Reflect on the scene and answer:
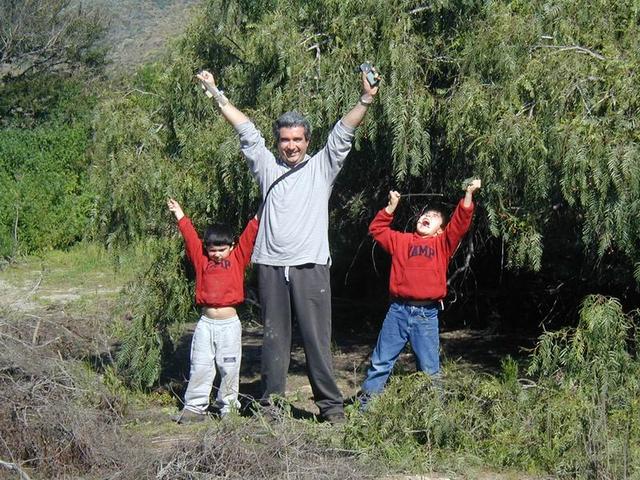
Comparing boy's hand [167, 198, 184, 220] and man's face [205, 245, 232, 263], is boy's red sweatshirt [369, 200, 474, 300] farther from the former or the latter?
boy's hand [167, 198, 184, 220]

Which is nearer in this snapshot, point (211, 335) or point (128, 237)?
point (211, 335)

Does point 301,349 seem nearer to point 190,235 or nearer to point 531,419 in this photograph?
point 190,235

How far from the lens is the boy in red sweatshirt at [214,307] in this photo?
6.67 meters

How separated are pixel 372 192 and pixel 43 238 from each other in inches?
372

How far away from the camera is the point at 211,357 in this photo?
22.1 ft

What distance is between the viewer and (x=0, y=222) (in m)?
15.2

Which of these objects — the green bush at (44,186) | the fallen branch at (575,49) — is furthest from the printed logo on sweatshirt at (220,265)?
the green bush at (44,186)

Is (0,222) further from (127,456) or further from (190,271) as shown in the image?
(127,456)

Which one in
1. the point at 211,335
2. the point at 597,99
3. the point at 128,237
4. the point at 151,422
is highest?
the point at 597,99

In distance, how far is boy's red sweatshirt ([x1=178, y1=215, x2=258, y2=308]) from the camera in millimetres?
6652

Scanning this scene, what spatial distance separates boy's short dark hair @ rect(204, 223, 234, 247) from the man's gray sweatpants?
47 centimetres

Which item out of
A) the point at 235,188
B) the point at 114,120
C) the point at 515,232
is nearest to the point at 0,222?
the point at 114,120

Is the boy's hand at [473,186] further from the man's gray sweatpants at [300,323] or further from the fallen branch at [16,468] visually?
the fallen branch at [16,468]

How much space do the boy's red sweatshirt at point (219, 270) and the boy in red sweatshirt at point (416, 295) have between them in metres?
0.93
